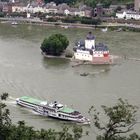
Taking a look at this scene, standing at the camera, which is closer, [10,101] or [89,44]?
[10,101]

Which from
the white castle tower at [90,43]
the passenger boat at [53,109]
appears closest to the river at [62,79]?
the passenger boat at [53,109]

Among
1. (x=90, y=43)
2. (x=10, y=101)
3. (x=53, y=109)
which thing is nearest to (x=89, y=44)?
(x=90, y=43)

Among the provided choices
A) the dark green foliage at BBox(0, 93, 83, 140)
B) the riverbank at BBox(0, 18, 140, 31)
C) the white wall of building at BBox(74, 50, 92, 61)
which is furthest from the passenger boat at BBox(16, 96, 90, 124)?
the riverbank at BBox(0, 18, 140, 31)

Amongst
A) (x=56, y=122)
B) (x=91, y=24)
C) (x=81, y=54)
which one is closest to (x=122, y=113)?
(x=56, y=122)

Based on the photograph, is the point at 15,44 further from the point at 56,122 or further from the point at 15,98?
the point at 56,122

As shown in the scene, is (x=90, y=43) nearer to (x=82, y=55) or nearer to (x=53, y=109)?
(x=82, y=55)

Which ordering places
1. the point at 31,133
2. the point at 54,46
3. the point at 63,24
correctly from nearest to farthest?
the point at 31,133 < the point at 54,46 < the point at 63,24
